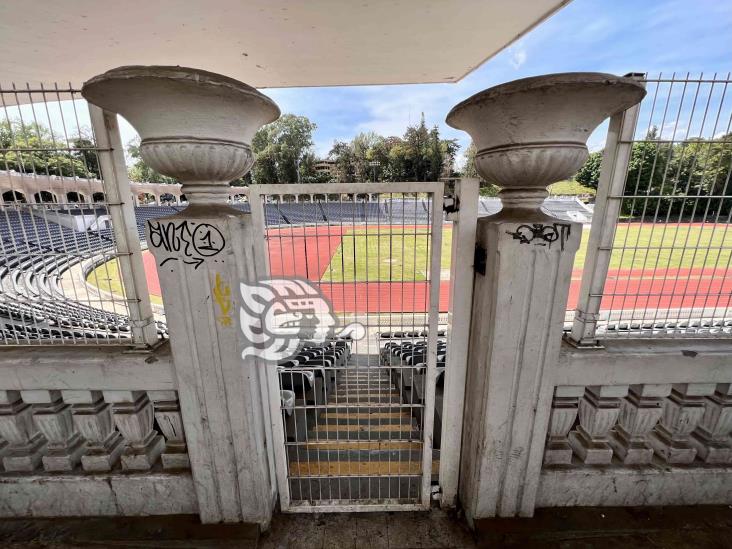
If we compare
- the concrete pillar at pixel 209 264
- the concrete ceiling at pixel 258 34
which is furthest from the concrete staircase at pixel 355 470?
the concrete ceiling at pixel 258 34

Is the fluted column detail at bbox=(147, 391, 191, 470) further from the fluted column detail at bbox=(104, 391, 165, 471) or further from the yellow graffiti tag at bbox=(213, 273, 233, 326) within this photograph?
the yellow graffiti tag at bbox=(213, 273, 233, 326)

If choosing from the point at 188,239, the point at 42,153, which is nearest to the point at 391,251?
the point at 188,239

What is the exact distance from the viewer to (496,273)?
162 cm

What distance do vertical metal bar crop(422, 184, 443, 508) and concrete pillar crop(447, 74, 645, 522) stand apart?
219 mm

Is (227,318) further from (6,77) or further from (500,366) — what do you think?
(6,77)

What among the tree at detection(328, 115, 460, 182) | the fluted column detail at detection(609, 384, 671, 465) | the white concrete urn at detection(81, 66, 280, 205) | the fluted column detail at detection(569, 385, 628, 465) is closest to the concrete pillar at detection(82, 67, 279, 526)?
the white concrete urn at detection(81, 66, 280, 205)

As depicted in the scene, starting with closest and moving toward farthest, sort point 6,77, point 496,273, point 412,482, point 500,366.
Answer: point 496,273, point 500,366, point 412,482, point 6,77

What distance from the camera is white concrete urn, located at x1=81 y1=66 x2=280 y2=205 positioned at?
1.26 meters

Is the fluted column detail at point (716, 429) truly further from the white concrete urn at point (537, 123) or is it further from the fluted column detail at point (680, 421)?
the white concrete urn at point (537, 123)

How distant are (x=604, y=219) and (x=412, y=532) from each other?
216cm

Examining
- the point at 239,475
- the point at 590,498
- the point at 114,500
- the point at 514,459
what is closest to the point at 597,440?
the point at 590,498

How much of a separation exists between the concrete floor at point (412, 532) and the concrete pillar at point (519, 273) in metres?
0.13

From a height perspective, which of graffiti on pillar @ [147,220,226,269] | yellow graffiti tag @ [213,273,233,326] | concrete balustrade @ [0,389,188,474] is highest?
graffiti on pillar @ [147,220,226,269]

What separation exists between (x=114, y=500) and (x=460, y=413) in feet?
7.34
